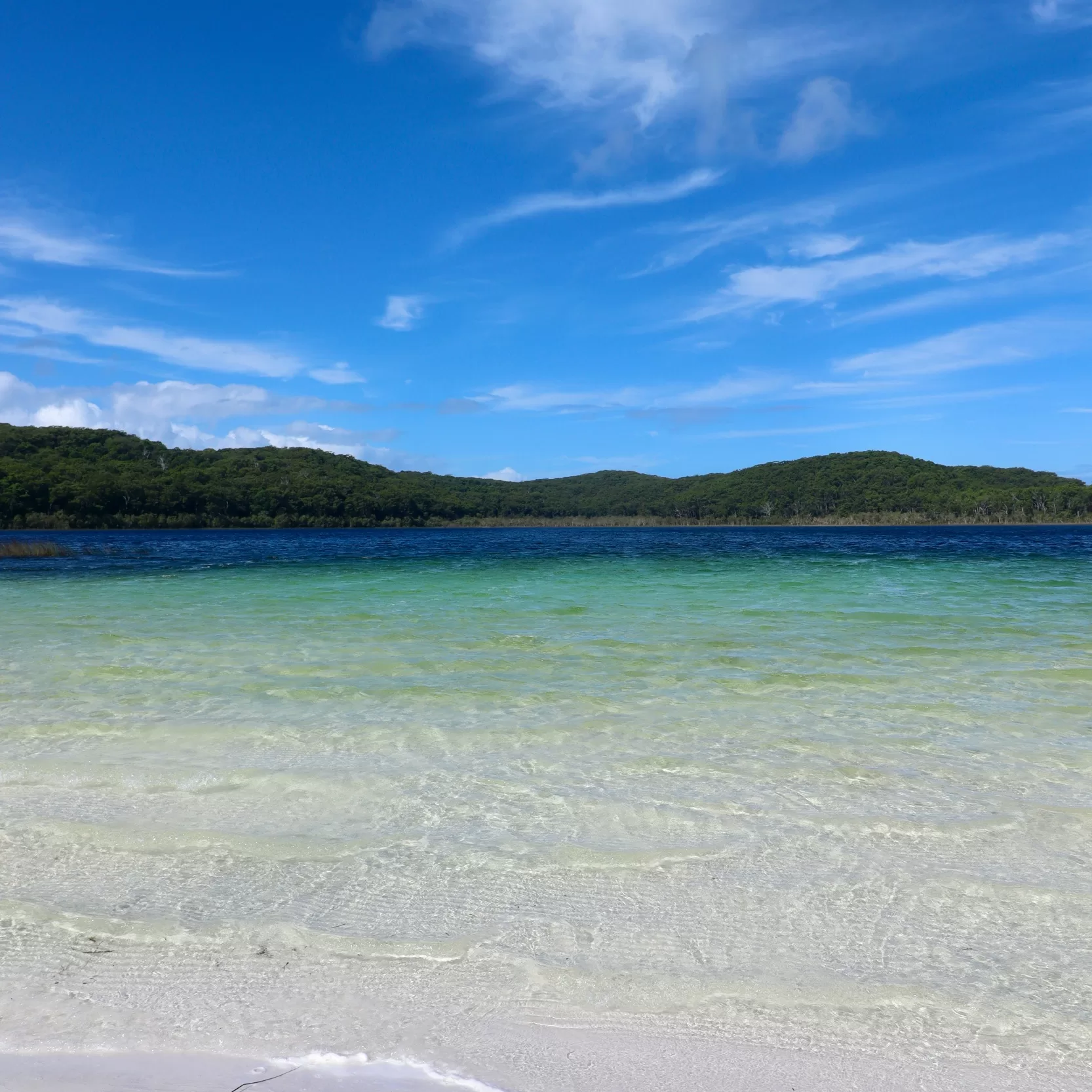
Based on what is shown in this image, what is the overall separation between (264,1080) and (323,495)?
154898mm

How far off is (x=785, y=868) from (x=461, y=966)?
1.77 metres

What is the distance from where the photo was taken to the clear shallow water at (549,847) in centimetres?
265

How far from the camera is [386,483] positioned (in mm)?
187000

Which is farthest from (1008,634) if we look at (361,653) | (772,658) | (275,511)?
(275,511)

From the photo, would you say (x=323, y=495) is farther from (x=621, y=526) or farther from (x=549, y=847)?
(x=549, y=847)

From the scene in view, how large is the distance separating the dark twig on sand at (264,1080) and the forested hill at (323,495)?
119 metres

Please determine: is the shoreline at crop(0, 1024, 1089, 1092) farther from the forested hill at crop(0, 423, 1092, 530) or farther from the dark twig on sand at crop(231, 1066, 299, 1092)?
the forested hill at crop(0, 423, 1092, 530)

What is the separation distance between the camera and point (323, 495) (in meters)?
151

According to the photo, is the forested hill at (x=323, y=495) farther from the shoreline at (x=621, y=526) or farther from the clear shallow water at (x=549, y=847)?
the clear shallow water at (x=549, y=847)

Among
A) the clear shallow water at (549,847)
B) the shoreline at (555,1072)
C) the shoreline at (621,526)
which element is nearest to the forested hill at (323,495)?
the shoreline at (621,526)

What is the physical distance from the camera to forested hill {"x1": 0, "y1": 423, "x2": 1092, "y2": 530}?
111m

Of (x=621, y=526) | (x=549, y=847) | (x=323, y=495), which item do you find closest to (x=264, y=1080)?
(x=549, y=847)

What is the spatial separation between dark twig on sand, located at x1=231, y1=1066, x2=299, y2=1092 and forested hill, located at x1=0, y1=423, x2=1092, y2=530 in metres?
119

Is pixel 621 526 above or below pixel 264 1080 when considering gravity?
above
